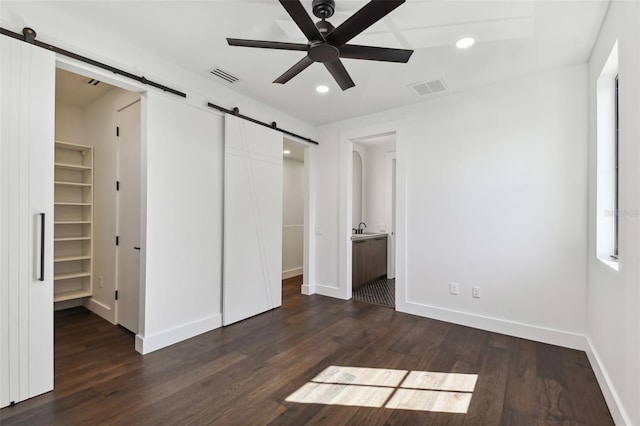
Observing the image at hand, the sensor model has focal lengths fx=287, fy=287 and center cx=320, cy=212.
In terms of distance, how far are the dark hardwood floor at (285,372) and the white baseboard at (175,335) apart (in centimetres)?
8

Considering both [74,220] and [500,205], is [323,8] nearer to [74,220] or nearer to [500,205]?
[500,205]

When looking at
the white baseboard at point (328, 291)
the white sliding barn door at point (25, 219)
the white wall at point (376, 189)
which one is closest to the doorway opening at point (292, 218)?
the white baseboard at point (328, 291)

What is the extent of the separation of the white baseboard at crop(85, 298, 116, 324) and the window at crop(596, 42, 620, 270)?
4.91 m

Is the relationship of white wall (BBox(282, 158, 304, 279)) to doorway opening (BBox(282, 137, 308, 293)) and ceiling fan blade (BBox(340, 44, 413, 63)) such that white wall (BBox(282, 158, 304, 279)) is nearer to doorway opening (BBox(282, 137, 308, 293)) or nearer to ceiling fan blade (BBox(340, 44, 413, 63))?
doorway opening (BBox(282, 137, 308, 293))

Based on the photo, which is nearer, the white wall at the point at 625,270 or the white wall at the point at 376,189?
the white wall at the point at 625,270

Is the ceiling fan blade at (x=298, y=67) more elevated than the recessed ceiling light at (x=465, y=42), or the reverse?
the recessed ceiling light at (x=465, y=42)

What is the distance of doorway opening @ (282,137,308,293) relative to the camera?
18.8 ft

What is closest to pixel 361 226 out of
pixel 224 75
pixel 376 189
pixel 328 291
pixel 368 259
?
pixel 376 189

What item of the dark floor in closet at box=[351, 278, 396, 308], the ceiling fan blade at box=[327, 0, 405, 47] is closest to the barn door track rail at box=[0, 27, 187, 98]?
the ceiling fan blade at box=[327, 0, 405, 47]

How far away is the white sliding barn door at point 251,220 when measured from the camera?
333cm

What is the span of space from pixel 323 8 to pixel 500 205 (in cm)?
266

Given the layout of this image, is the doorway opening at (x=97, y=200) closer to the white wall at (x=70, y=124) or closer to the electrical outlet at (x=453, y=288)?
the white wall at (x=70, y=124)

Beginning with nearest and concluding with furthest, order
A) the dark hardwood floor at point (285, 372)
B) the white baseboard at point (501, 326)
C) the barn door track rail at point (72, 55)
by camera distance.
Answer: the dark hardwood floor at point (285, 372) → the barn door track rail at point (72, 55) → the white baseboard at point (501, 326)

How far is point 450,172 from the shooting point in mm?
3496
